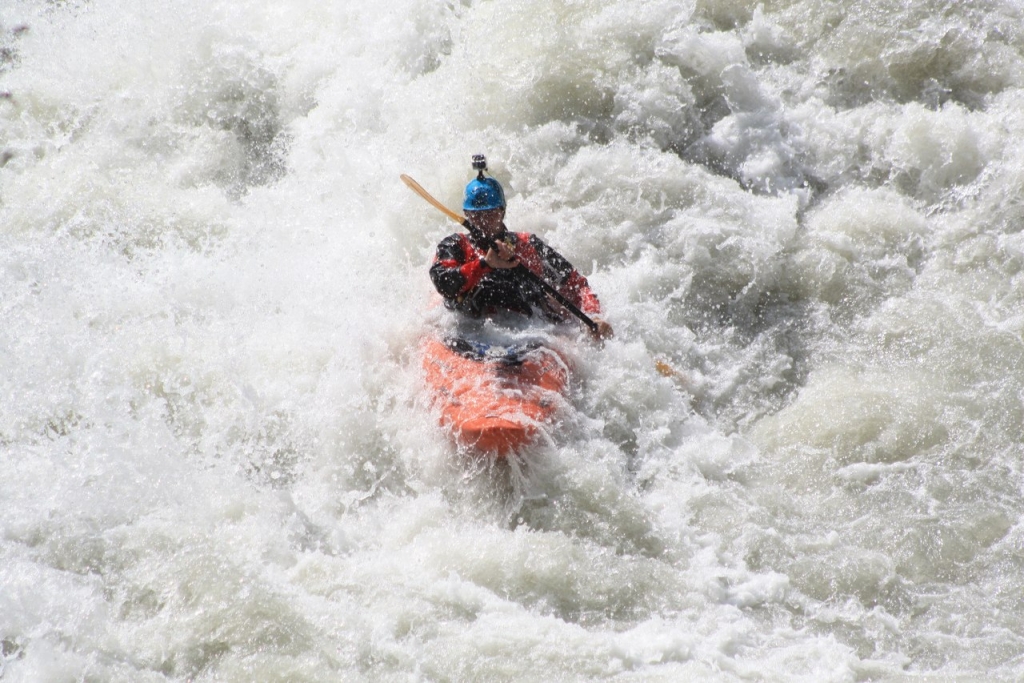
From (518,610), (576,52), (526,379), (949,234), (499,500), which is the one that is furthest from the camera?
(576,52)

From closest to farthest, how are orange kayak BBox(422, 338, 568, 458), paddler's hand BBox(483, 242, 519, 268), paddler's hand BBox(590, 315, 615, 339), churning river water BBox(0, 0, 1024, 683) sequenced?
churning river water BBox(0, 0, 1024, 683) < orange kayak BBox(422, 338, 568, 458) < paddler's hand BBox(483, 242, 519, 268) < paddler's hand BBox(590, 315, 615, 339)

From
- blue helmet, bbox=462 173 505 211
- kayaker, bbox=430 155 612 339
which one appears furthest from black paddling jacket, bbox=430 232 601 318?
blue helmet, bbox=462 173 505 211

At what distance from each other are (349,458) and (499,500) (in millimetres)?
773

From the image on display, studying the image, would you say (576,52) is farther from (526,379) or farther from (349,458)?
(349,458)

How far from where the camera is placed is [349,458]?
4.04 metres

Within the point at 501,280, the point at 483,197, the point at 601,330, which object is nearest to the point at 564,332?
the point at 601,330

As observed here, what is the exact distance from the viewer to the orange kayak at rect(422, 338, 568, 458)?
368 cm

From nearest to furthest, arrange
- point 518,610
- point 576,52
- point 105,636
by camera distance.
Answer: point 105,636, point 518,610, point 576,52

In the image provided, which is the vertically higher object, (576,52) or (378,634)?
(576,52)

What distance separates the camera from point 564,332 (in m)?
4.45

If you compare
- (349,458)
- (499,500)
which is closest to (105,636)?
(349,458)

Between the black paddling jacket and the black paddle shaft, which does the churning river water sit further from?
the black paddling jacket

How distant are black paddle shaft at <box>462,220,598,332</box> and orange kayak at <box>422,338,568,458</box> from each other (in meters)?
0.28

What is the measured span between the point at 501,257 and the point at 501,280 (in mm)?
153
